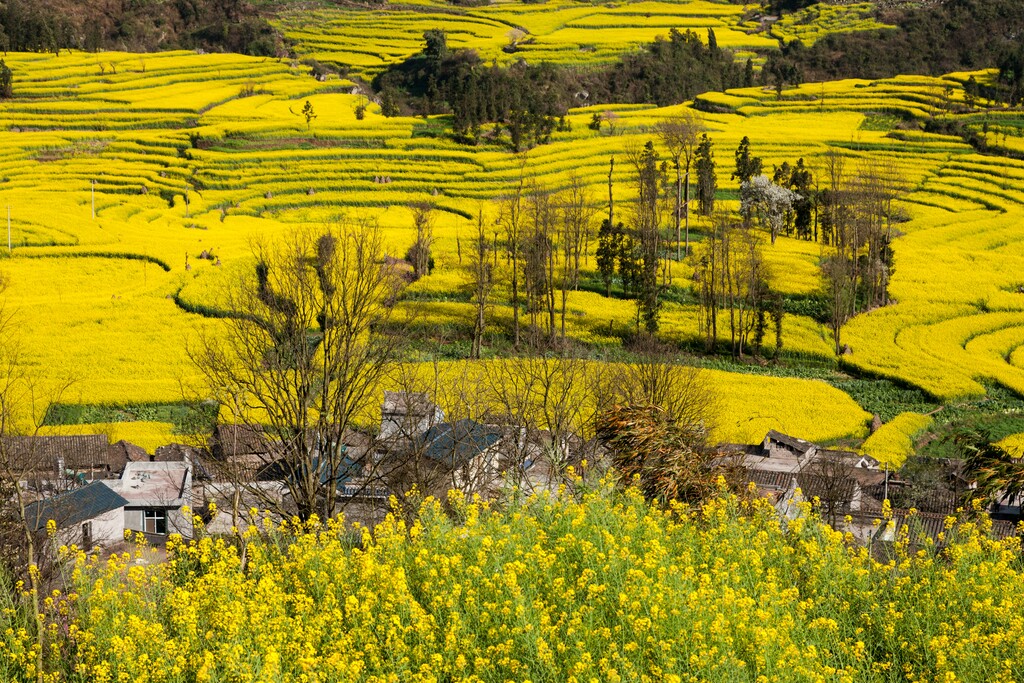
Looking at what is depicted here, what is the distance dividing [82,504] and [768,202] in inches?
1909

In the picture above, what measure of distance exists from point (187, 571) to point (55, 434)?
2797cm

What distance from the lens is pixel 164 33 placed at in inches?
5212

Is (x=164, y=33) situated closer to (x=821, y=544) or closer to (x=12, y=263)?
(x=12, y=263)

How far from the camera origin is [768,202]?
6644cm

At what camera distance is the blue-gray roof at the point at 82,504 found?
24.6 meters

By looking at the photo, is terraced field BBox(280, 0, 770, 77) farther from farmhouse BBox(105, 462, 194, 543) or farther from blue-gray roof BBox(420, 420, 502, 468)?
blue-gray roof BBox(420, 420, 502, 468)

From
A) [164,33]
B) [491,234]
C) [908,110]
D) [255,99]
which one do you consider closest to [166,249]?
[491,234]

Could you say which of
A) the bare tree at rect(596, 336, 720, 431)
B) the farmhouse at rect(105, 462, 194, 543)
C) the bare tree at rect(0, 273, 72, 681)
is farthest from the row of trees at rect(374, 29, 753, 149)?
the farmhouse at rect(105, 462, 194, 543)

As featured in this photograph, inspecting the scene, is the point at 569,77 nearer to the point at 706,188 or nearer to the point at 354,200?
the point at 706,188

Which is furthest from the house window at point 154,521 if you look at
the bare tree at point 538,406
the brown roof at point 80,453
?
the bare tree at point 538,406

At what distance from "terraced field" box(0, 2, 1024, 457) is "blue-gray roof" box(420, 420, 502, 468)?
13.0 metres

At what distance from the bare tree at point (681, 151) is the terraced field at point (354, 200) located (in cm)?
248

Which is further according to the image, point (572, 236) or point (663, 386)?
point (572, 236)

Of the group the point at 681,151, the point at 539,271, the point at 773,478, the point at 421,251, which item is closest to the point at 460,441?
the point at 773,478
